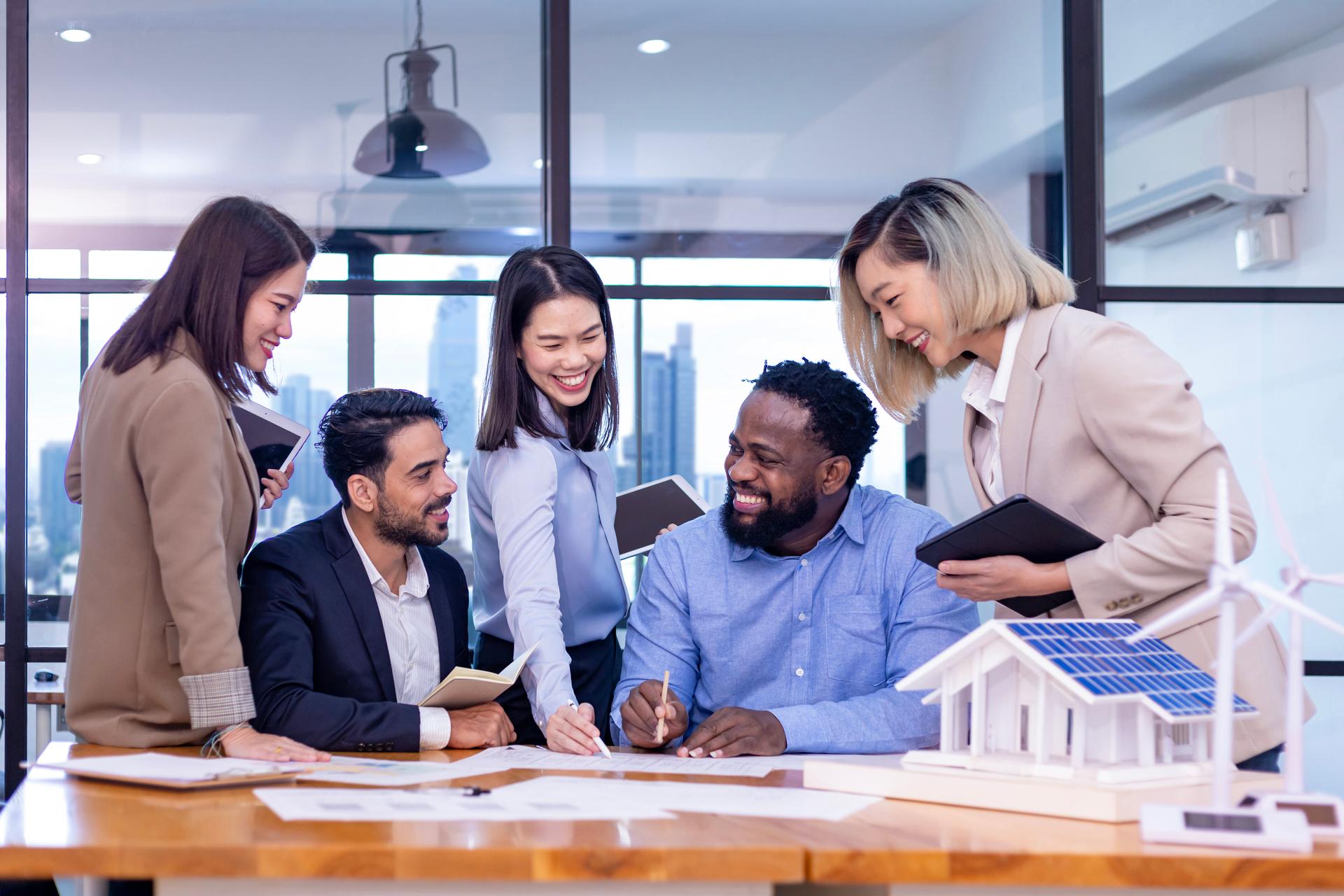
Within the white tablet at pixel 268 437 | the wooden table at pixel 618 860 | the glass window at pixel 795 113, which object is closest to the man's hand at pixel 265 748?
the wooden table at pixel 618 860

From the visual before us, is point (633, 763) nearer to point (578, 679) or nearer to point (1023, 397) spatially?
point (578, 679)

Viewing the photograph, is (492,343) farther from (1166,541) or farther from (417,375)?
(417,375)

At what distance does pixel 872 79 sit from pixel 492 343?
2397 mm

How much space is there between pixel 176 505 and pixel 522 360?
2.60 ft

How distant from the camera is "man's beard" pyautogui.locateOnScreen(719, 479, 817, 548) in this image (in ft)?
7.75

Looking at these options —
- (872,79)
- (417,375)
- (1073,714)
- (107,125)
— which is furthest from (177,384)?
(872,79)

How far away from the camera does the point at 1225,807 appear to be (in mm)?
1379

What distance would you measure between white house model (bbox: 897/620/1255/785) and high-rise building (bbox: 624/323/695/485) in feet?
8.60

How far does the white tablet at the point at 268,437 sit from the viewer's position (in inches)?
106

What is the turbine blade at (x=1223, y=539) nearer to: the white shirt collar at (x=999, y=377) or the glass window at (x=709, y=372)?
the white shirt collar at (x=999, y=377)

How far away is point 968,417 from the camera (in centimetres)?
225

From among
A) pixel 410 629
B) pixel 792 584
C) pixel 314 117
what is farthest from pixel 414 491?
pixel 314 117

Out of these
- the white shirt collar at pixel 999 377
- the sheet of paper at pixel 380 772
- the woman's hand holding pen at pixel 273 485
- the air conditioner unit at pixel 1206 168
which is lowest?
the sheet of paper at pixel 380 772

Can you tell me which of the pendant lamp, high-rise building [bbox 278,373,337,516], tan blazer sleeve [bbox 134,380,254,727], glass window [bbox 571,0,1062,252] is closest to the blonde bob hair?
tan blazer sleeve [bbox 134,380,254,727]
